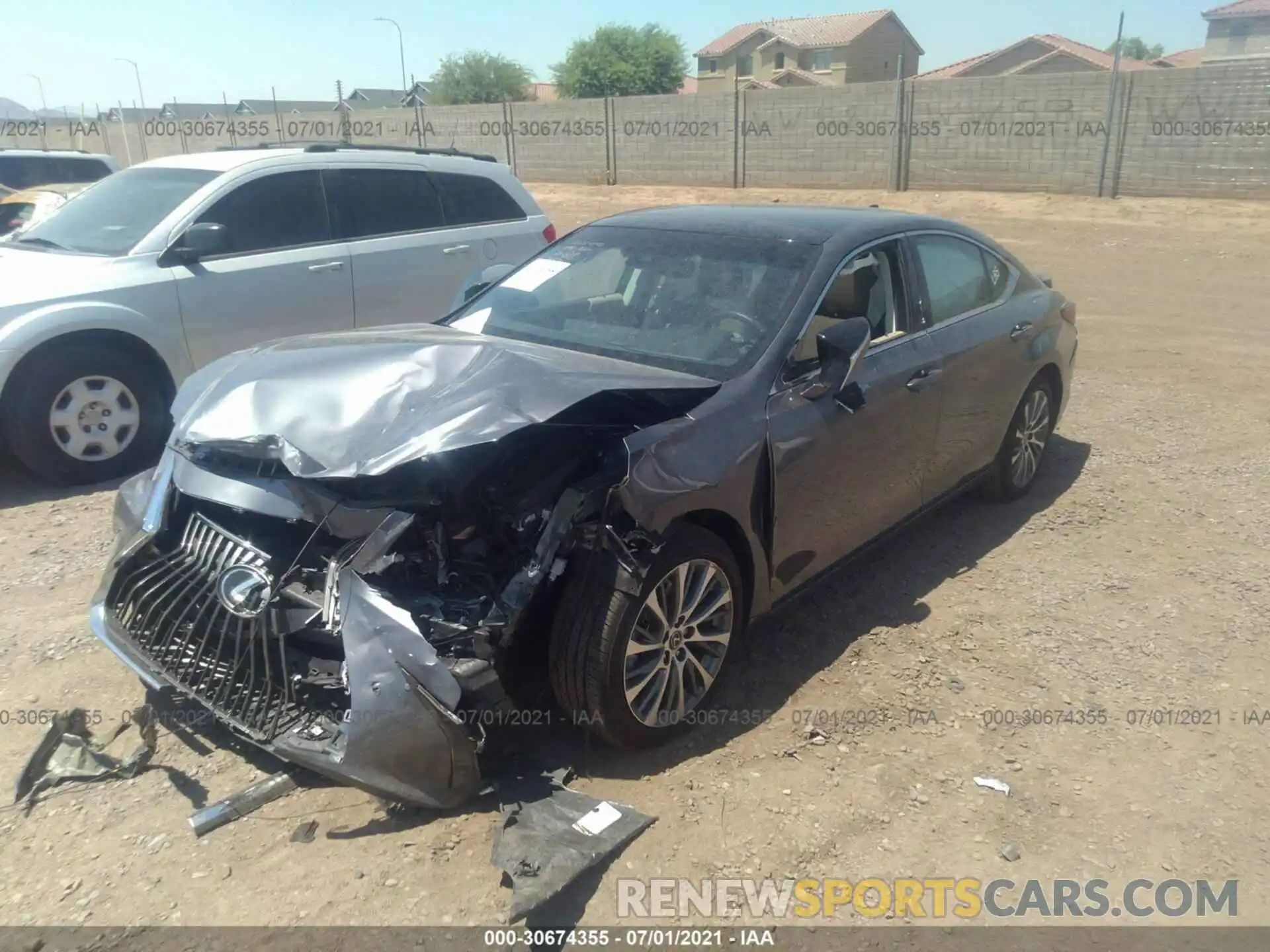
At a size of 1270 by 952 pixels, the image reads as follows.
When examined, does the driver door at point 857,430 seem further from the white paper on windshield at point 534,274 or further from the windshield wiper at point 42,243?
the windshield wiper at point 42,243

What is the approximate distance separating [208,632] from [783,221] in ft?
9.54

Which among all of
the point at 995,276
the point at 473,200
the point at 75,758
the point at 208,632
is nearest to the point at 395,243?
the point at 473,200

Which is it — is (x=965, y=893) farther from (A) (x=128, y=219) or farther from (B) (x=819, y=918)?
(A) (x=128, y=219)

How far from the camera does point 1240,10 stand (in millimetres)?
56062

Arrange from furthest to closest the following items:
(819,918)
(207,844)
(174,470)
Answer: (174,470)
(207,844)
(819,918)

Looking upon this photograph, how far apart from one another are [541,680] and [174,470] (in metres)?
1.55

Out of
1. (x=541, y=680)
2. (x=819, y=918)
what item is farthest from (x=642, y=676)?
(x=819, y=918)

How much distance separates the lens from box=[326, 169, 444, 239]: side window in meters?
6.73

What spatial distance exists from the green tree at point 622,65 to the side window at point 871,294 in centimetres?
5488

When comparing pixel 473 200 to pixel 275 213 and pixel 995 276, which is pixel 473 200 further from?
pixel 995 276

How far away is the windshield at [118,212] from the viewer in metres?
6.02

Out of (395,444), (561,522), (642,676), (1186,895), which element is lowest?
(1186,895)

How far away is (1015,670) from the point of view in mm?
3898

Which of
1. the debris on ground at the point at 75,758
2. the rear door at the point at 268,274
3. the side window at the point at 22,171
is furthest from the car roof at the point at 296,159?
the side window at the point at 22,171
